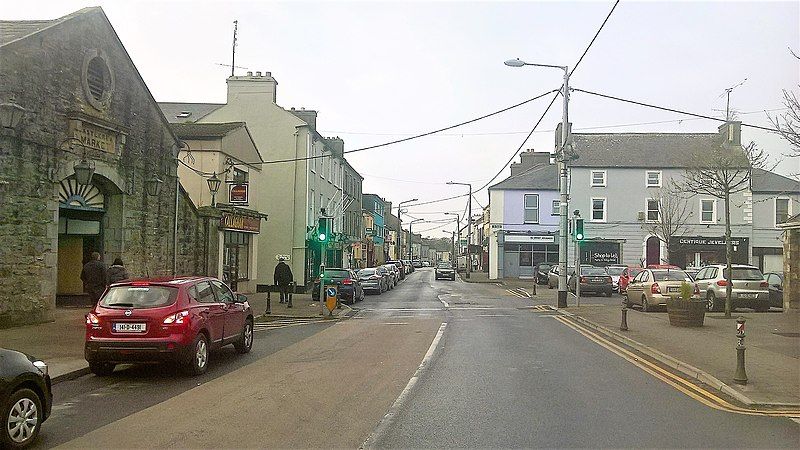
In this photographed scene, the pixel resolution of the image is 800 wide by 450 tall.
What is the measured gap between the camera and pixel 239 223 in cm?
2867

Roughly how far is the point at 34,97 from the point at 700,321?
16.8m

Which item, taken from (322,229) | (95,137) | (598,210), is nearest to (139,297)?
(95,137)

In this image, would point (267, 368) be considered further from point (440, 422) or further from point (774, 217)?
point (774, 217)

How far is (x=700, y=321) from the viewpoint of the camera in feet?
57.2

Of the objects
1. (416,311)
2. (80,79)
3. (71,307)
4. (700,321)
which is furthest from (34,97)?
(700,321)

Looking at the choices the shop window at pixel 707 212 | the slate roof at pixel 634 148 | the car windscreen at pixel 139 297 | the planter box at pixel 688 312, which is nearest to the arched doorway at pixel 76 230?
the car windscreen at pixel 139 297

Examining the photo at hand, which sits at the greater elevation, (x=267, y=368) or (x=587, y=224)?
(x=587, y=224)

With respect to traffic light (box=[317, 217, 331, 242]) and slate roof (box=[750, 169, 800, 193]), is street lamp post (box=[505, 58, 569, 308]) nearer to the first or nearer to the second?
traffic light (box=[317, 217, 331, 242])

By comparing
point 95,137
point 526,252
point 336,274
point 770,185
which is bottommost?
point 336,274

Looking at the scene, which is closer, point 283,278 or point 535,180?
point 283,278

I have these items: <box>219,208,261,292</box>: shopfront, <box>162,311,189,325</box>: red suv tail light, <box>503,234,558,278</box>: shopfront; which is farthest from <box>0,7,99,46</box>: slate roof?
<box>503,234,558,278</box>: shopfront

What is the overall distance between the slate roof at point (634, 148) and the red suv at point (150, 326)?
139 ft

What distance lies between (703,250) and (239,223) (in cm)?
3481

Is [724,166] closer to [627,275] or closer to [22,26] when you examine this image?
[627,275]
